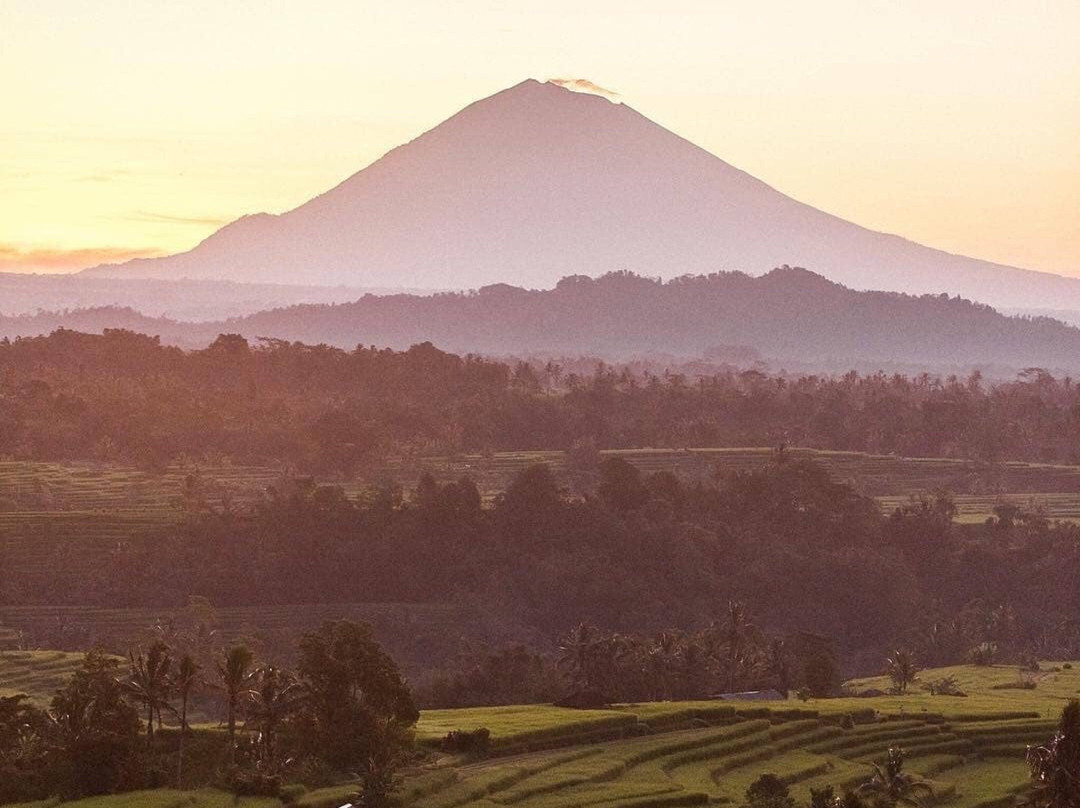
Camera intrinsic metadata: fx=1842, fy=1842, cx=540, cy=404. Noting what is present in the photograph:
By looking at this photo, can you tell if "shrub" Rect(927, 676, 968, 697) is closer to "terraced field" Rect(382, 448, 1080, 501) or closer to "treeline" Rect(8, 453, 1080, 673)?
"treeline" Rect(8, 453, 1080, 673)

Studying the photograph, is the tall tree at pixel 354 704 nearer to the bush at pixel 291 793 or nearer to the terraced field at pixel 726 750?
the terraced field at pixel 726 750

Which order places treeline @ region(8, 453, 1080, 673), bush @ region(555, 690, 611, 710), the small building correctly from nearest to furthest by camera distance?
bush @ region(555, 690, 611, 710) < the small building < treeline @ region(8, 453, 1080, 673)

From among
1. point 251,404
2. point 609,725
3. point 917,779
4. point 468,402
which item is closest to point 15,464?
point 251,404

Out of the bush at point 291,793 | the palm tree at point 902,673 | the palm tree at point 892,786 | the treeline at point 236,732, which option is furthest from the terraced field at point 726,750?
the palm tree at point 902,673

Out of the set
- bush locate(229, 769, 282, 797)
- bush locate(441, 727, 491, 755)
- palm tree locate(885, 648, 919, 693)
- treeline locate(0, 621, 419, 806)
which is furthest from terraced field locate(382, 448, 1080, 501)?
bush locate(229, 769, 282, 797)

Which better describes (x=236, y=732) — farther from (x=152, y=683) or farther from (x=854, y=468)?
(x=854, y=468)

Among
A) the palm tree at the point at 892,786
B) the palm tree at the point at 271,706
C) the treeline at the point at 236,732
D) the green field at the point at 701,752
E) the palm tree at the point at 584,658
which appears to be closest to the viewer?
the treeline at the point at 236,732

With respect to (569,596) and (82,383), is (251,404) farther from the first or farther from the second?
(569,596)
